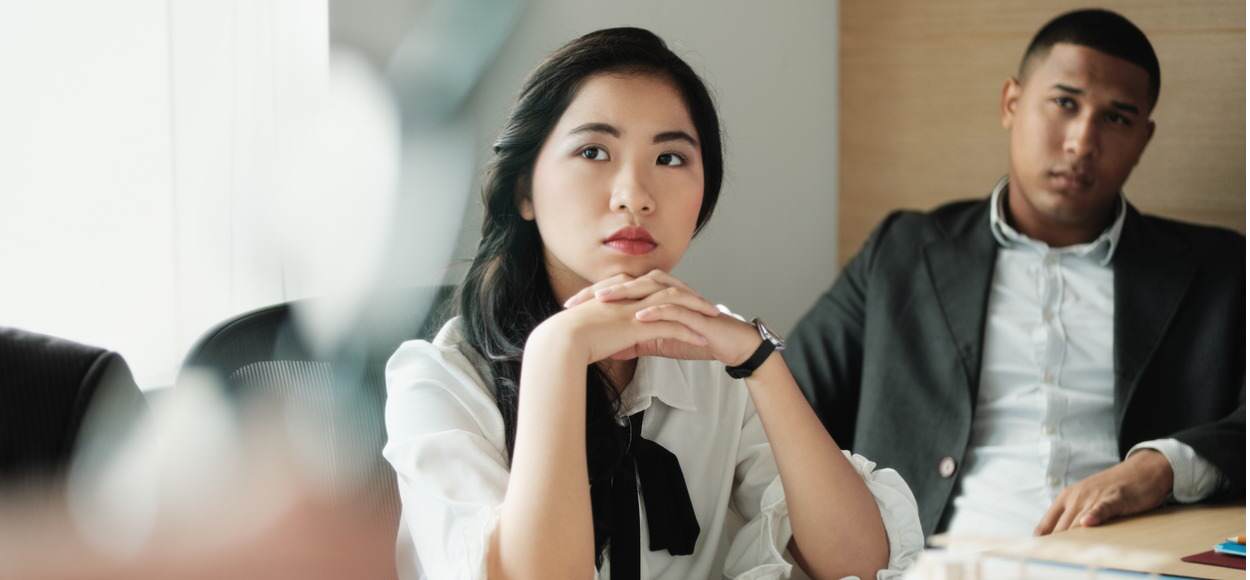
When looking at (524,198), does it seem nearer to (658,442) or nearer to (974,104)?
(658,442)

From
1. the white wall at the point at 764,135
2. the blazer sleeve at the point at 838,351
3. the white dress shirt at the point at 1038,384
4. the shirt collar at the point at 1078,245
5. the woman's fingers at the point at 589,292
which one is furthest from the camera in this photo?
the white wall at the point at 764,135

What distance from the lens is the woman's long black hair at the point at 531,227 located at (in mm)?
1312

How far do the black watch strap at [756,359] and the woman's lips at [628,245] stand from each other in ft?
0.50

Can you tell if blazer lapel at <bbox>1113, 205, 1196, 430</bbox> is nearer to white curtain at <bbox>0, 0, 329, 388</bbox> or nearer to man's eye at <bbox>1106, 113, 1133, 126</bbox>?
man's eye at <bbox>1106, 113, 1133, 126</bbox>

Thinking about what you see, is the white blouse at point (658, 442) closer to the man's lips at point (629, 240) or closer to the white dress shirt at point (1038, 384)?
the man's lips at point (629, 240)

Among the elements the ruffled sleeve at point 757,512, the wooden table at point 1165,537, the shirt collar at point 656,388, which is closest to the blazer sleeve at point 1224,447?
the wooden table at point 1165,537

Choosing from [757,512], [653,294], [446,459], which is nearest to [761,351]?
[653,294]

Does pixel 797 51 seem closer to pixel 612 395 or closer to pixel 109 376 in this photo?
pixel 612 395

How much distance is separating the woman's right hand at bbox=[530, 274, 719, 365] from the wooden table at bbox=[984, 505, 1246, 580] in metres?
0.39

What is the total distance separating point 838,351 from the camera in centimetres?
246

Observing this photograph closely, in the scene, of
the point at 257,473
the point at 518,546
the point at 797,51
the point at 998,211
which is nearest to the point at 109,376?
the point at 257,473

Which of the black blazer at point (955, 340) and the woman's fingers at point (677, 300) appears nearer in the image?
the woman's fingers at point (677, 300)

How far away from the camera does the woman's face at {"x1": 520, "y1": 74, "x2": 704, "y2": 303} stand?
50.2 inches

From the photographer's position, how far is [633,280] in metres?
1.26
